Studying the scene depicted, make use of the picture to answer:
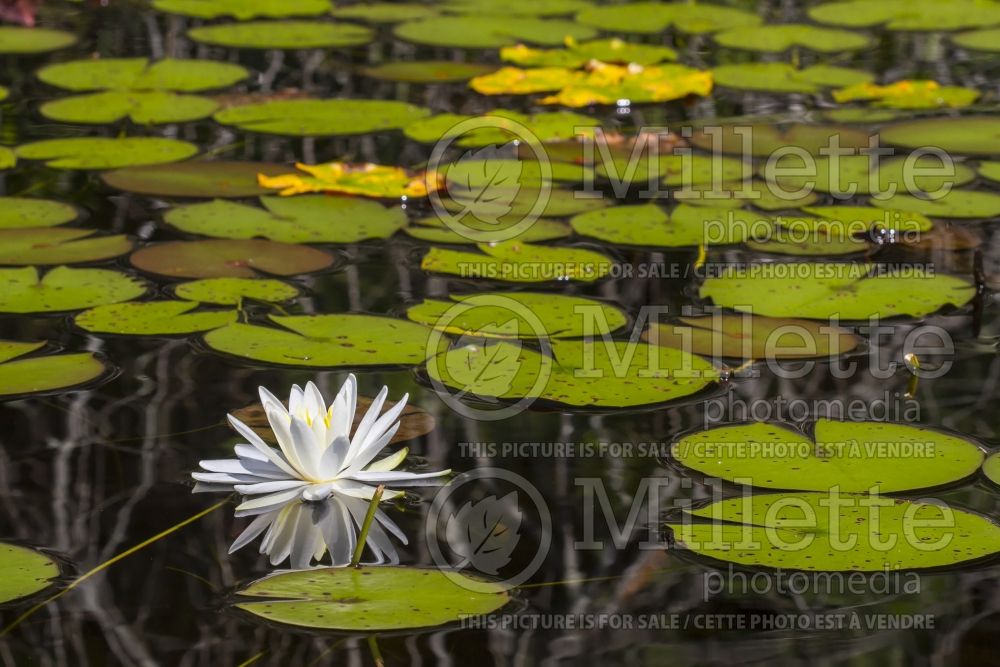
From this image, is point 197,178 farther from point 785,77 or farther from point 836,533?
point 836,533

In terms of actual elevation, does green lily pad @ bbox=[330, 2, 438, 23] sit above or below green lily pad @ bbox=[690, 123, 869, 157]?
above

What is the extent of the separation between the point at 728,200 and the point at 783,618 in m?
1.70

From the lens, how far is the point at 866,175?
3393mm

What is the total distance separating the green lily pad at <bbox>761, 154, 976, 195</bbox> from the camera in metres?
3.31

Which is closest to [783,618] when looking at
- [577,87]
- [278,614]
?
[278,614]

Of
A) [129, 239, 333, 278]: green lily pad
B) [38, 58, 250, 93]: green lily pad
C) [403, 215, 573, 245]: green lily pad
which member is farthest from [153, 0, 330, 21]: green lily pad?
[129, 239, 333, 278]: green lily pad

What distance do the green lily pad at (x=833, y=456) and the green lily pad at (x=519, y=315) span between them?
1.53 feet

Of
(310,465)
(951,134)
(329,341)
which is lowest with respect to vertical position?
(310,465)

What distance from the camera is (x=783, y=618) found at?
169 centimetres

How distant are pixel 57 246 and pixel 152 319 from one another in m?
0.51

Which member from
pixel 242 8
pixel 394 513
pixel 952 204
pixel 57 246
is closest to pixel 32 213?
pixel 57 246

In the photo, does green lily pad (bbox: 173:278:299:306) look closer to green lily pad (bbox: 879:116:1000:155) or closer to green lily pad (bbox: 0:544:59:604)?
green lily pad (bbox: 0:544:59:604)

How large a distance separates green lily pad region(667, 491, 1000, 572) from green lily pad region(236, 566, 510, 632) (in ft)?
1.00

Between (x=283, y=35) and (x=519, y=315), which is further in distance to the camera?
(x=283, y=35)
